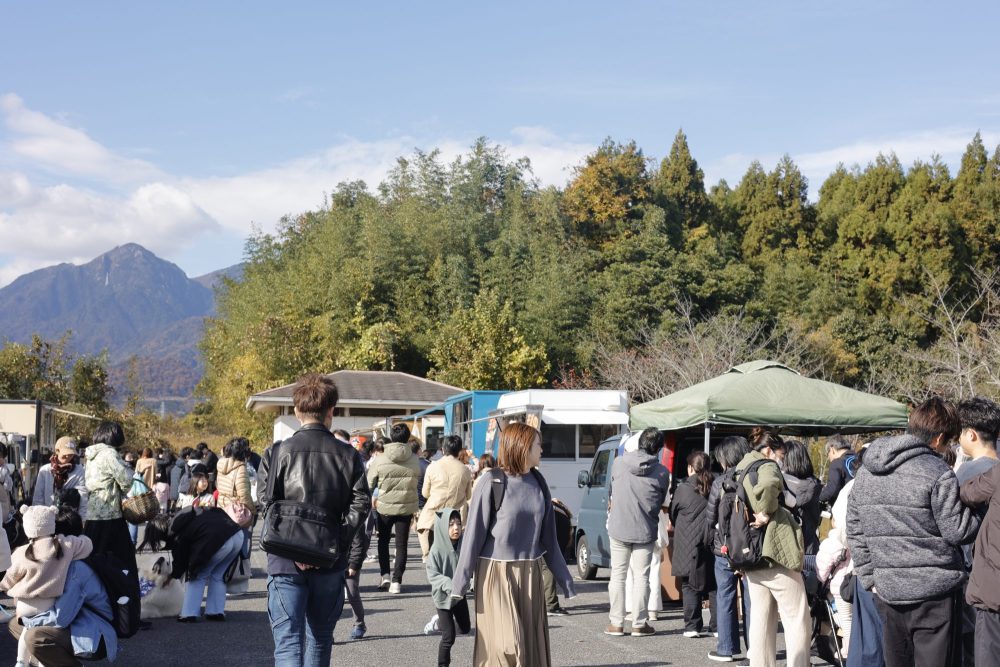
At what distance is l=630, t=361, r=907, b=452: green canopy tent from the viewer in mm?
11953

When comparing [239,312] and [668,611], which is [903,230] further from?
[668,611]

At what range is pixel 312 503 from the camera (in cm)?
550

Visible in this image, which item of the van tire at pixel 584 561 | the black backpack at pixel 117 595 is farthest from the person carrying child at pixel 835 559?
the van tire at pixel 584 561

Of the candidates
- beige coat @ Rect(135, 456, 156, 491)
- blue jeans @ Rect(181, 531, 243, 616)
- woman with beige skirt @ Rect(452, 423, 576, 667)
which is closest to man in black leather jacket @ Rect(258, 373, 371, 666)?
woman with beige skirt @ Rect(452, 423, 576, 667)

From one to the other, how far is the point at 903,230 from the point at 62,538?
142ft

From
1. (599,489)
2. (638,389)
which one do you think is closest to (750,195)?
(638,389)

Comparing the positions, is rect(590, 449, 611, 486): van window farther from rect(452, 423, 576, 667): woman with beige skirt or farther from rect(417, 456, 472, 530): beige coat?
rect(452, 423, 576, 667): woman with beige skirt

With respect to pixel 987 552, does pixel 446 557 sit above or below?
below

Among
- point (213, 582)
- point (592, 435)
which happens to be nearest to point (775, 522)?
point (213, 582)

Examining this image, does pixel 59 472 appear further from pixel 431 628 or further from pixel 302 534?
pixel 302 534

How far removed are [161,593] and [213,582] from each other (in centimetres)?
52

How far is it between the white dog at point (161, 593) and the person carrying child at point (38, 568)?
3235 millimetres

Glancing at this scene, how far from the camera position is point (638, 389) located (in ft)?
111

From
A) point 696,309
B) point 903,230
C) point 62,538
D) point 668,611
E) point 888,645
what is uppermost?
point 903,230
